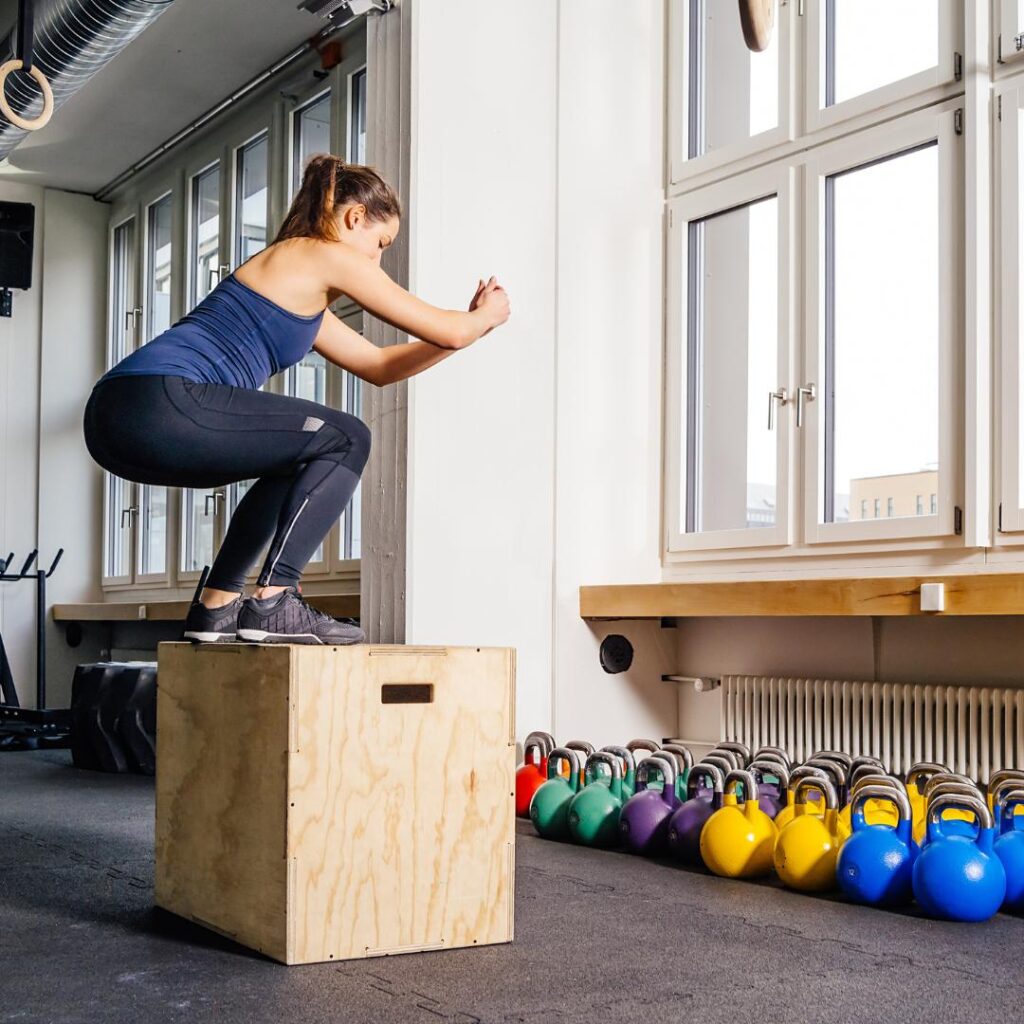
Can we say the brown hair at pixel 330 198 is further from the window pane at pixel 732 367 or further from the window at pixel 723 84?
the window at pixel 723 84

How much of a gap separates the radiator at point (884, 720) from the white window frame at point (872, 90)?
192 centimetres

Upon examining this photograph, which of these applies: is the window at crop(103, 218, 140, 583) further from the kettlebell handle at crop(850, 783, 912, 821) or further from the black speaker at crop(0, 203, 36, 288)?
the kettlebell handle at crop(850, 783, 912, 821)

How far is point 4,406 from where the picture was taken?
8617mm

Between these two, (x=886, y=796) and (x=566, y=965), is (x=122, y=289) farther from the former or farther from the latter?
(x=566, y=965)

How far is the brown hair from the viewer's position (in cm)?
265

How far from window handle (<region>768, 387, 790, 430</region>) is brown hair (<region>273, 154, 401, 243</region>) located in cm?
217

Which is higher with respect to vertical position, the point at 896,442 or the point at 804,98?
the point at 804,98

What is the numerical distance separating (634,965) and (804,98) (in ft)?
10.9

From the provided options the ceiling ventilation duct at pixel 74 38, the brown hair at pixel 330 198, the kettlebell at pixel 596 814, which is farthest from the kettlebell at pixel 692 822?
the ceiling ventilation duct at pixel 74 38

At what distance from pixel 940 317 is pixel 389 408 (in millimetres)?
1793

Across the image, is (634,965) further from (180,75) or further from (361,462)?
(180,75)

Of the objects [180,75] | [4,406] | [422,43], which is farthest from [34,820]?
[4,406]

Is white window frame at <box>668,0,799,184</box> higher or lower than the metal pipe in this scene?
lower

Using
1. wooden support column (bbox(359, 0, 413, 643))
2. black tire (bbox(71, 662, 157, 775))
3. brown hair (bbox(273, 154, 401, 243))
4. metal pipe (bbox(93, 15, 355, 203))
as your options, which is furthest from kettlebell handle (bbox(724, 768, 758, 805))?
metal pipe (bbox(93, 15, 355, 203))
